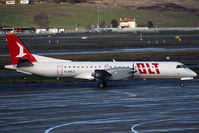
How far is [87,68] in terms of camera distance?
4047 cm

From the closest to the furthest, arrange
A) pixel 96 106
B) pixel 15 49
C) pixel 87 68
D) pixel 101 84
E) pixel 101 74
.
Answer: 1. pixel 96 106
2. pixel 101 74
3. pixel 101 84
4. pixel 15 49
5. pixel 87 68

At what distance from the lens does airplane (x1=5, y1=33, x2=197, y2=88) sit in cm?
3944

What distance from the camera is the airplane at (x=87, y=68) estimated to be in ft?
129

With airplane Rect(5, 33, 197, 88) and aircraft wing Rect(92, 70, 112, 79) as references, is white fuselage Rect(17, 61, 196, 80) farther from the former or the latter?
aircraft wing Rect(92, 70, 112, 79)

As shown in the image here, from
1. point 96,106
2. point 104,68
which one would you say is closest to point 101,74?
point 104,68

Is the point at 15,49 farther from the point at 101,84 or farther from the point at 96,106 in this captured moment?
the point at 96,106

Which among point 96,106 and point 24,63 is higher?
point 24,63

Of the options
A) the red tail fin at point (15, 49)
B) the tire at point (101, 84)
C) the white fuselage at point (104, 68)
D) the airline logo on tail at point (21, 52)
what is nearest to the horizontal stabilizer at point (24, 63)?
the white fuselage at point (104, 68)

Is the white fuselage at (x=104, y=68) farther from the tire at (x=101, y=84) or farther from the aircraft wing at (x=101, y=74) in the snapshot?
the tire at (x=101, y=84)

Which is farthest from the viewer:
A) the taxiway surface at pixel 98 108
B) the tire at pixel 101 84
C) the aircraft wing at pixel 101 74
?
the tire at pixel 101 84

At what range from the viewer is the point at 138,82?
4434cm

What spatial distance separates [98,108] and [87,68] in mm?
11645

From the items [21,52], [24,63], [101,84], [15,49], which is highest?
[15,49]

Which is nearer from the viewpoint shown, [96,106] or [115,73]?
[96,106]
